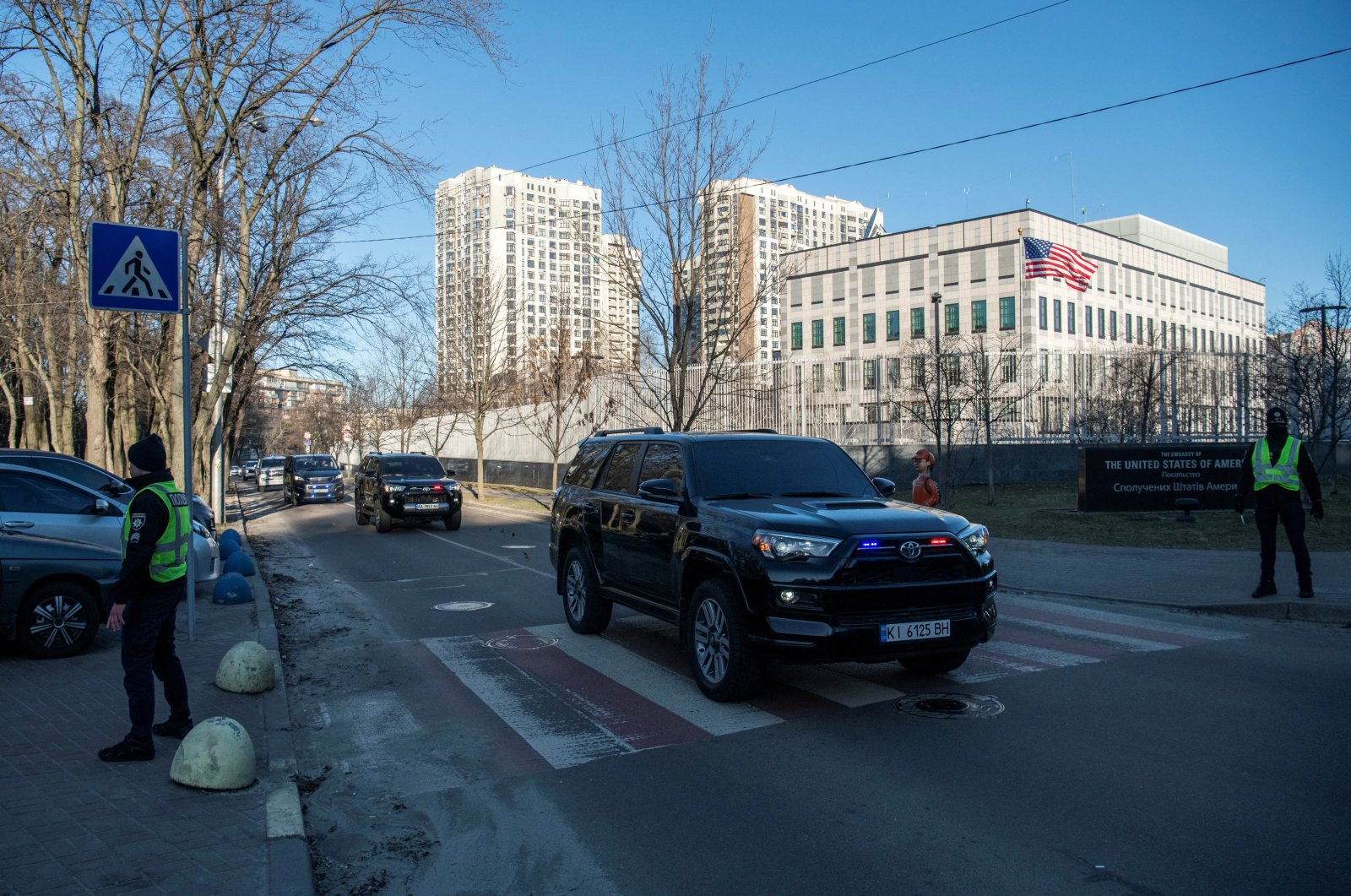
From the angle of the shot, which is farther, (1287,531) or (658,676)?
(1287,531)

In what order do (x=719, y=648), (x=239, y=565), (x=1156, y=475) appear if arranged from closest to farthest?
1. (x=719, y=648)
2. (x=239, y=565)
3. (x=1156, y=475)

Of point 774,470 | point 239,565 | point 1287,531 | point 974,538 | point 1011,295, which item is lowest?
point 239,565

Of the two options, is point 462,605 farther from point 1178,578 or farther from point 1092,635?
point 1178,578

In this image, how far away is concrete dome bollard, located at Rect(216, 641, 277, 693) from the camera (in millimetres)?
7000

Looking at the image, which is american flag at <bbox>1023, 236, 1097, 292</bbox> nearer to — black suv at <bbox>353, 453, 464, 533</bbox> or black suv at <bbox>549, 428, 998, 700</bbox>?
black suv at <bbox>353, 453, 464, 533</bbox>

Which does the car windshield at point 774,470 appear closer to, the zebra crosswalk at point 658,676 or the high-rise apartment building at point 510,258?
the zebra crosswalk at point 658,676

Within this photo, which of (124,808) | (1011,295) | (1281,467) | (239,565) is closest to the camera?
(124,808)

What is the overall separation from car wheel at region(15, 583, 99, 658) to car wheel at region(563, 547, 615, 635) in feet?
13.8

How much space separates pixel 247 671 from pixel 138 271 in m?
3.68

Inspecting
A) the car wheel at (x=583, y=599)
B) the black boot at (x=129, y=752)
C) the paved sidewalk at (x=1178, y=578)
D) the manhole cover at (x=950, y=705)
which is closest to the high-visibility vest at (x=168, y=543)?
the black boot at (x=129, y=752)

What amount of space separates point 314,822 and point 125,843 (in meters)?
0.85

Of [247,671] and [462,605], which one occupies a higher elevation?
[247,671]

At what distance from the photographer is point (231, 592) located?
36.8ft

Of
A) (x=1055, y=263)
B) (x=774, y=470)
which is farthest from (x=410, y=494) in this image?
(x=1055, y=263)
